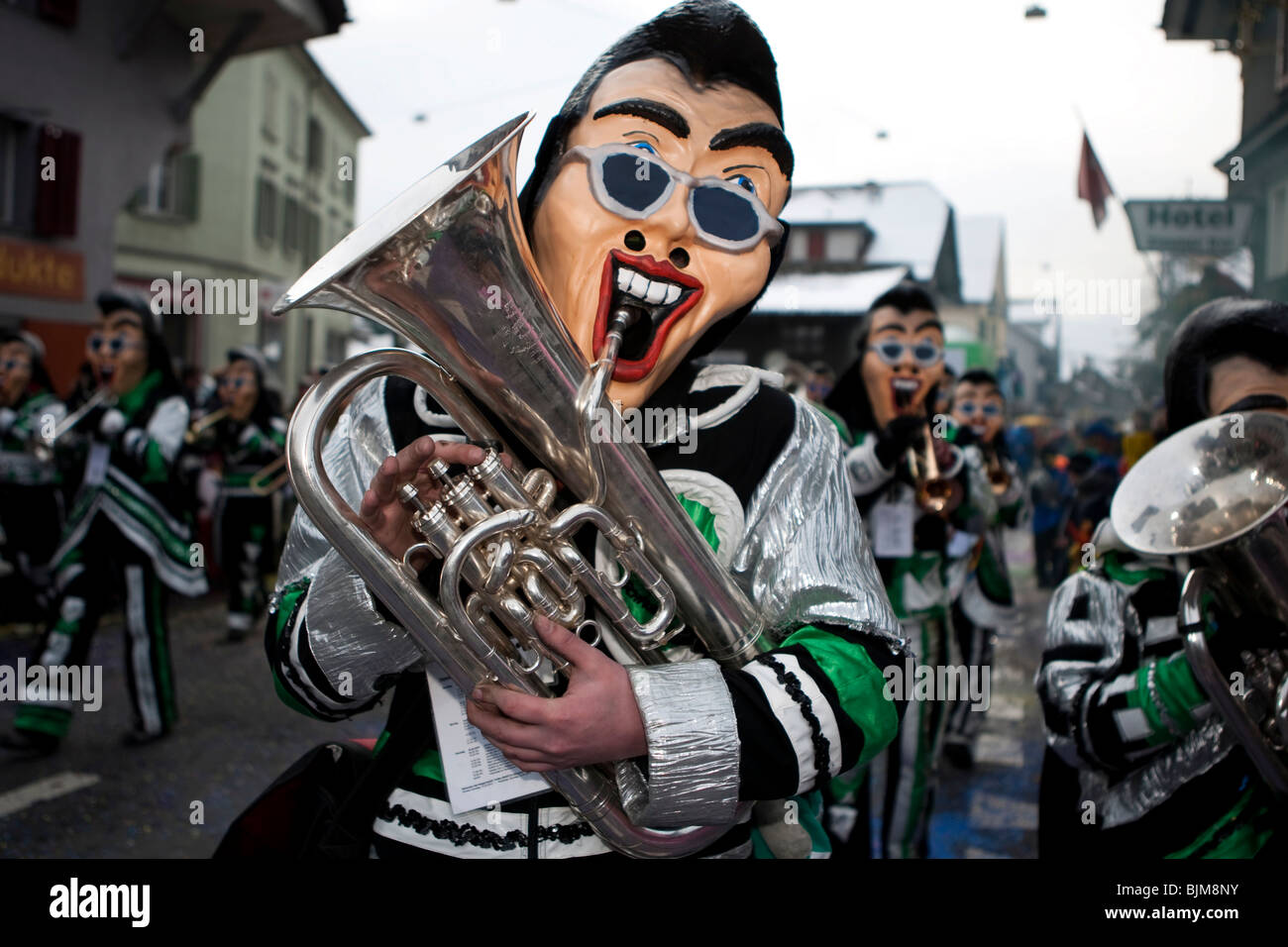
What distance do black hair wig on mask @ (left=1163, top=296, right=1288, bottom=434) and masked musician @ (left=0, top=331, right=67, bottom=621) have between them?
610cm

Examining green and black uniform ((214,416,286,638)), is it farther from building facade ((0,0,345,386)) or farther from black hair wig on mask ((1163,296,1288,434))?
black hair wig on mask ((1163,296,1288,434))

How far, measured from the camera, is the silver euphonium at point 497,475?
1.41 metres

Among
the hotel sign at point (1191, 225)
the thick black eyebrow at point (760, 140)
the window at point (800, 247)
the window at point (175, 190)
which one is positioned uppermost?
the window at point (800, 247)

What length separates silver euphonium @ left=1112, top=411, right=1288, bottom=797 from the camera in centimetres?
190

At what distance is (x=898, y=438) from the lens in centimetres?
405

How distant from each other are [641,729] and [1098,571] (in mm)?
1366

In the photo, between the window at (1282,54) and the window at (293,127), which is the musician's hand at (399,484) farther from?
the window at (293,127)

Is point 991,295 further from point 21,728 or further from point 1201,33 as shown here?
point 21,728

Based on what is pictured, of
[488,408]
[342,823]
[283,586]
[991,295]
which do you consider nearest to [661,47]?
[488,408]

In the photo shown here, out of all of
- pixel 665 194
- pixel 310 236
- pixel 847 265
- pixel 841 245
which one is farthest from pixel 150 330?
pixel 841 245

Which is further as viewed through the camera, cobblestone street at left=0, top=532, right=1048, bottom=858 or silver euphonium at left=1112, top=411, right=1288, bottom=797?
cobblestone street at left=0, top=532, right=1048, bottom=858

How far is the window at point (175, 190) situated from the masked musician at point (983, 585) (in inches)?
639

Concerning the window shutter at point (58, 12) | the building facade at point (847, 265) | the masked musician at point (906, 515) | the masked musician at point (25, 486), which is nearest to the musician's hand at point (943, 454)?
the masked musician at point (906, 515)

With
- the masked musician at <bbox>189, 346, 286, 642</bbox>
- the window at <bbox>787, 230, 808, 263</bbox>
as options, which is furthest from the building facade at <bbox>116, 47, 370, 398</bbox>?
the window at <bbox>787, 230, 808, 263</bbox>
